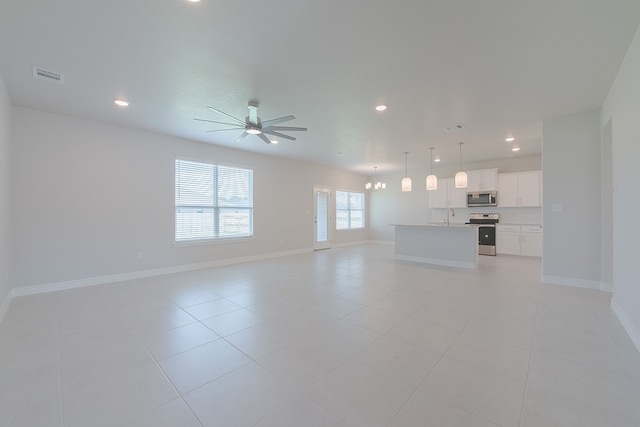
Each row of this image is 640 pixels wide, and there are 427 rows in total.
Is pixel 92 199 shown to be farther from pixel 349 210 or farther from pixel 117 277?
pixel 349 210

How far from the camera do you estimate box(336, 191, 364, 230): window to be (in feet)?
31.2

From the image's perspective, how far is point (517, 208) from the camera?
7.47m

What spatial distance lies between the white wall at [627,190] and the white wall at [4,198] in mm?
6622

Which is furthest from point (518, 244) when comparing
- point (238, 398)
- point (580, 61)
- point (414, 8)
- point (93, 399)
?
point (93, 399)

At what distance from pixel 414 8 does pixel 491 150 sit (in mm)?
5693

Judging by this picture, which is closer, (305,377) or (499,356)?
(305,377)

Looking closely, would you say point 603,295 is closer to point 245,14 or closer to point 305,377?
point 305,377

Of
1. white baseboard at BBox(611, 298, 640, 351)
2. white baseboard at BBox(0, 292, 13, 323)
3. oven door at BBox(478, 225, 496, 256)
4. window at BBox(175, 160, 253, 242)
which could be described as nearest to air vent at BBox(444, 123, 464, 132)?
white baseboard at BBox(611, 298, 640, 351)

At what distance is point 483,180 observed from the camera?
25.0ft

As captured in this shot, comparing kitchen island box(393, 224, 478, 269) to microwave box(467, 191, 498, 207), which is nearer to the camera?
kitchen island box(393, 224, 478, 269)

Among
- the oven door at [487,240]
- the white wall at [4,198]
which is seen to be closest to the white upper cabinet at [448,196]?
the oven door at [487,240]

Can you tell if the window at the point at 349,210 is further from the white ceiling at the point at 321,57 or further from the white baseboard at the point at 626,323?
the white baseboard at the point at 626,323

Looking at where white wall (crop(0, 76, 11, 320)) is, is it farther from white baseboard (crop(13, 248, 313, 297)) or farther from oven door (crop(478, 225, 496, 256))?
oven door (crop(478, 225, 496, 256))

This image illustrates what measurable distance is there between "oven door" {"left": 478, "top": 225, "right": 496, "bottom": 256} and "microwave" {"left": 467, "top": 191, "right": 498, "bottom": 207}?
2.25 feet
